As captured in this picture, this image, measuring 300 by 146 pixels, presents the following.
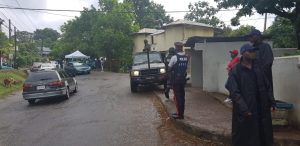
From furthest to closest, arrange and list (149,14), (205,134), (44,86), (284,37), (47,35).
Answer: (47,35) < (149,14) < (284,37) < (44,86) < (205,134)

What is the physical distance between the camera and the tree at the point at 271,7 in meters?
19.0

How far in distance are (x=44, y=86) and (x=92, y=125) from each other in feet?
22.5

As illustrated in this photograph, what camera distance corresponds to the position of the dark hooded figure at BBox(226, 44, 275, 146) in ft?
18.3

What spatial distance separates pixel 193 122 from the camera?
9.19 m

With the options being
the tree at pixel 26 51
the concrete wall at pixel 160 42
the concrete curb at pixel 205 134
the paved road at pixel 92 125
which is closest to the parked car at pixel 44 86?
the paved road at pixel 92 125

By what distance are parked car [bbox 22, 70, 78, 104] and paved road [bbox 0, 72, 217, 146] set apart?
96cm

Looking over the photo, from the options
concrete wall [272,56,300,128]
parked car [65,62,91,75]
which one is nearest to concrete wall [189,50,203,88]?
concrete wall [272,56,300,128]

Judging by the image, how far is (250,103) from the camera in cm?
561

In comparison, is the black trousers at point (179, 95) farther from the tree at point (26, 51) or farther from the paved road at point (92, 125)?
the tree at point (26, 51)

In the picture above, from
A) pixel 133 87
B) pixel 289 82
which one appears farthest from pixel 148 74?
pixel 289 82

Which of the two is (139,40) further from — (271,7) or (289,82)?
(289,82)

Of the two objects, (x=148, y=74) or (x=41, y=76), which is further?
(x=148, y=74)

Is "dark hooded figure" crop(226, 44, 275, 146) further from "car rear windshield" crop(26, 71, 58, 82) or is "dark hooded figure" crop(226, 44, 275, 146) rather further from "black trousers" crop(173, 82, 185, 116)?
"car rear windshield" crop(26, 71, 58, 82)

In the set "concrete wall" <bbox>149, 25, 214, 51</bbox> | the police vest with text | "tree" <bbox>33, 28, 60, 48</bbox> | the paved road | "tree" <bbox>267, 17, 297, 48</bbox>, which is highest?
"tree" <bbox>33, 28, 60, 48</bbox>
